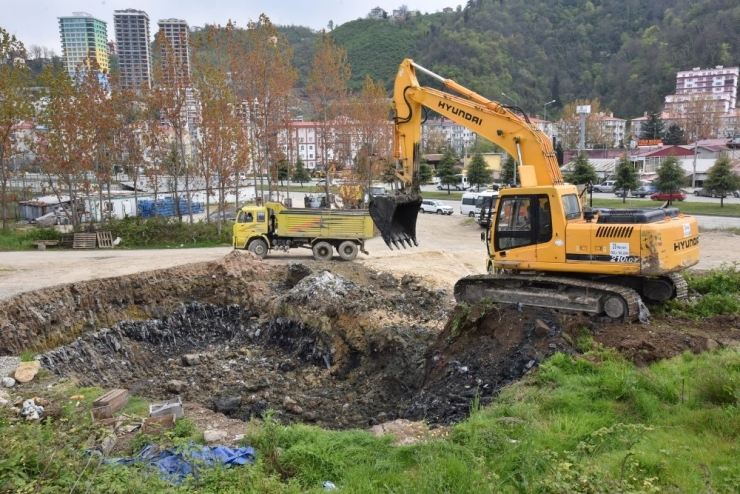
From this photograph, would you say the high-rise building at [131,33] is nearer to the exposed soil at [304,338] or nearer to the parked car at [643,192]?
the parked car at [643,192]

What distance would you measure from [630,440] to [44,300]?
13490 millimetres

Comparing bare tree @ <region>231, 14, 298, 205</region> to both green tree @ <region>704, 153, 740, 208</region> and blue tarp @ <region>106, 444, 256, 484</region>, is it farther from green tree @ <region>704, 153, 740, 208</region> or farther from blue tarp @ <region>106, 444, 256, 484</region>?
green tree @ <region>704, 153, 740, 208</region>

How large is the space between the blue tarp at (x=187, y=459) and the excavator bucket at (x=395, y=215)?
20.1 feet

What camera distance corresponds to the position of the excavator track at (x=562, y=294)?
30.3ft

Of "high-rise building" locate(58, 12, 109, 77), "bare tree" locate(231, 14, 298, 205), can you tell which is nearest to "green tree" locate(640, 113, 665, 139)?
"bare tree" locate(231, 14, 298, 205)

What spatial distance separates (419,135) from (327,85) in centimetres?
2209

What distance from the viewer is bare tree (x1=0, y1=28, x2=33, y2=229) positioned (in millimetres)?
24094

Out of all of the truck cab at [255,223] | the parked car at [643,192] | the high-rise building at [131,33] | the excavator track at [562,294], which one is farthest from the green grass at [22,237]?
the high-rise building at [131,33]

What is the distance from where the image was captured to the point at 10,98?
24.1 metres

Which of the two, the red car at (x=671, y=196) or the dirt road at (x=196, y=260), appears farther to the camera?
the red car at (x=671, y=196)

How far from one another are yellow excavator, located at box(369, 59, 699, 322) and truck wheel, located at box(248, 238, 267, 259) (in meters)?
9.54

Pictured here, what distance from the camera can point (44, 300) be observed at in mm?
13508

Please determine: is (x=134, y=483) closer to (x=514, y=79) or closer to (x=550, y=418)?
(x=550, y=418)

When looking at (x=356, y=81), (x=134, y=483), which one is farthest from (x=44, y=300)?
(x=356, y=81)
